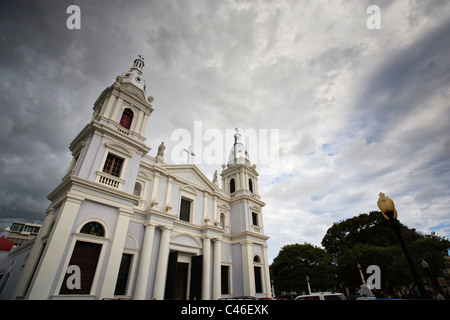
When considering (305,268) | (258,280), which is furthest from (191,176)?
(305,268)

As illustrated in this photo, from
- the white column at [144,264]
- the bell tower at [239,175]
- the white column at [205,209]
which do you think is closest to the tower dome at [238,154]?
the bell tower at [239,175]

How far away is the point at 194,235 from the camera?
17.1 m

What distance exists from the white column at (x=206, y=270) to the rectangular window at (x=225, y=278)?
240cm

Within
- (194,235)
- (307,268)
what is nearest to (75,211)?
(194,235)

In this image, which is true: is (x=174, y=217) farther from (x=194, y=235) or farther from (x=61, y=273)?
(x=61, y=273)

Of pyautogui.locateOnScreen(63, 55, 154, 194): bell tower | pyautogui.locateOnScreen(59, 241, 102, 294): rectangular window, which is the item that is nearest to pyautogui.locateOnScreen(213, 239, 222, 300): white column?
pyautogui.locateOnScreen(63, 55, 154, 194): bell tower

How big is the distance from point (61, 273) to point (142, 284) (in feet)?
14.1

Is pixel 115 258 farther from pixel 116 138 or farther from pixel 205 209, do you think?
pixel 205 209

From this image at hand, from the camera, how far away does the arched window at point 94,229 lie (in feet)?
35.7

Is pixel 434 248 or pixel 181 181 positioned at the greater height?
pixel 181 181

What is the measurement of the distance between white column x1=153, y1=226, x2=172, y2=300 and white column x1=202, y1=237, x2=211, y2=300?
9.86ft

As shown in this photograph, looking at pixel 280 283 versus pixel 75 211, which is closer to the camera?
pixel 75 211

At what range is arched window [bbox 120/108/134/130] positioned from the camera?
49.5 ft

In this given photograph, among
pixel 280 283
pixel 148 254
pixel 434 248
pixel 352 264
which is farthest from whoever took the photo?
pixel 280 283
